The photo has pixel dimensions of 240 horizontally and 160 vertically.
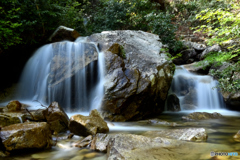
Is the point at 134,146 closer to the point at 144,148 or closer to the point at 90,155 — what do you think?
the point at 144,148

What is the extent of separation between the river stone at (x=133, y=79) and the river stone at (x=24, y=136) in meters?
3.13

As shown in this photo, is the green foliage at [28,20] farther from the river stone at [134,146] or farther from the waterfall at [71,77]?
the river stone at [134,146]

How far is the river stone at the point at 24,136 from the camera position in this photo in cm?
339

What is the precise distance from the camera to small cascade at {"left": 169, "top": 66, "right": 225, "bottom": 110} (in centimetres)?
979

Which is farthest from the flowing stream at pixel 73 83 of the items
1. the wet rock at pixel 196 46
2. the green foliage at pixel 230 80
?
the wet rock at pixel 196 46

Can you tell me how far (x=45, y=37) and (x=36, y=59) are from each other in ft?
8.20

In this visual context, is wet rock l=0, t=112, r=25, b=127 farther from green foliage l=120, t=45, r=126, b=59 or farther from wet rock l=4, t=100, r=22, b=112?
green foliage l=120, t=45, r=126, b=59

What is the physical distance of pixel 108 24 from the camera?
565 inches

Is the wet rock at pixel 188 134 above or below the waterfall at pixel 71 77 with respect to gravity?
below

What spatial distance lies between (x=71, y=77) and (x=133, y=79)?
8.60 feet

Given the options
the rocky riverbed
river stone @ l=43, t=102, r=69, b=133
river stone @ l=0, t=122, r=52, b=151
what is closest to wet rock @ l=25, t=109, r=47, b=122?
river stone @ l=43, t=102, r=69, b=133

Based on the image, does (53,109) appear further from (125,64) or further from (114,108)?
(125,64)

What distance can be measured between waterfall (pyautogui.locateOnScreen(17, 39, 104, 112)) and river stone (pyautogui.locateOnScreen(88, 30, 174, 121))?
51 cm

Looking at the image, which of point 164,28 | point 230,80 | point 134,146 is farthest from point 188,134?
point 164,28
